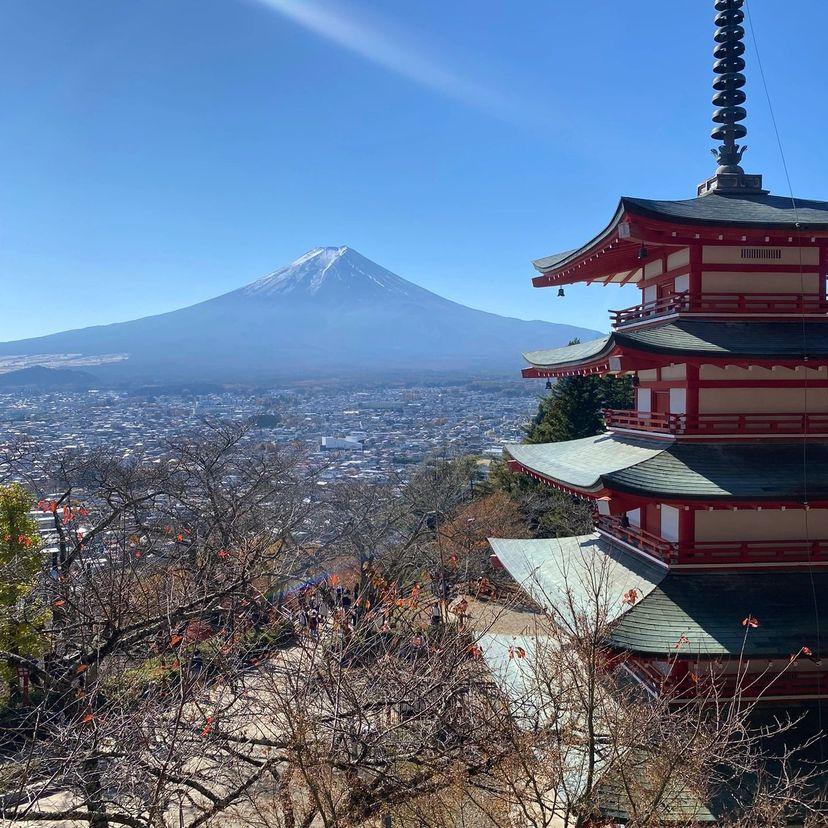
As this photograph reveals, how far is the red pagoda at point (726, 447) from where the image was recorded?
7199 mm

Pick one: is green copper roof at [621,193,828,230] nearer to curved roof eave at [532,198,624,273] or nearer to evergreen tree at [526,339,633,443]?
curved roof eave at [532,198,624,273]

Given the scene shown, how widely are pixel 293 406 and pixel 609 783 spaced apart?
57730 mm

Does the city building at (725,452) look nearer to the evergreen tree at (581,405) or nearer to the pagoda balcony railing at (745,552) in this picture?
the pagoda balcony railing at (745,552)

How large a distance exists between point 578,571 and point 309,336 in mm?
124596

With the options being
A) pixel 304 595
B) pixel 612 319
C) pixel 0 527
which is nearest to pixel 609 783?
pixel 612 319

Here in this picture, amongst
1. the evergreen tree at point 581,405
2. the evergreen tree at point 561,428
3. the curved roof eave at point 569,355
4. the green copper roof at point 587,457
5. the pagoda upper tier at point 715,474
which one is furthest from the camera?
the evergreen tree at point 581,405

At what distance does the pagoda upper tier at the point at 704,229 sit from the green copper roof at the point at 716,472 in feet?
8.15

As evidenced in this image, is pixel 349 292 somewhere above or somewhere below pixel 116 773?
above

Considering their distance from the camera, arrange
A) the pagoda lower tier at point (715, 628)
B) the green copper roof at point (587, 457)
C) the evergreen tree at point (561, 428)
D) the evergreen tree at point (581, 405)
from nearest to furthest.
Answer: the pagoda lower tier at point (715, 628) → the green copper roof at point (587, 457) → the evergreen tree at point (561, 428) → the evergreen tree at point (581, 405)

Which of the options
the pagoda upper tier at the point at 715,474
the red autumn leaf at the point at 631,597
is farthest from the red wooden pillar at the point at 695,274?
the red autumn leaf at the point at 631,597

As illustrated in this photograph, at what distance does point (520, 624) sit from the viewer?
1759 cm

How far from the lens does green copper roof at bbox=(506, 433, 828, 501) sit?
7.21m

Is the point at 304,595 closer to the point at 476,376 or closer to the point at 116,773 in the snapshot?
the point at 116,773

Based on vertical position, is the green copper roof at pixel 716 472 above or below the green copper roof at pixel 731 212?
below
